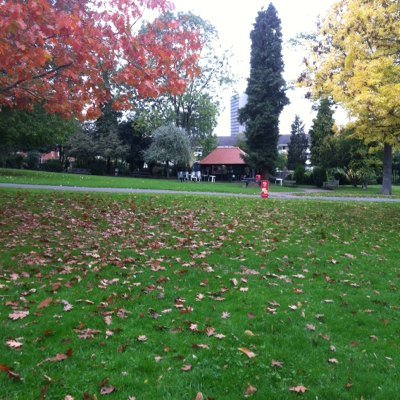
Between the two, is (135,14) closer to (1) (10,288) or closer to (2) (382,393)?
(1) (10,288)

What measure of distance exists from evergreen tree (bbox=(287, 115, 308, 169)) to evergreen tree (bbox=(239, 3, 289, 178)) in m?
23.4

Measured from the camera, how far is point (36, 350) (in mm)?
4168

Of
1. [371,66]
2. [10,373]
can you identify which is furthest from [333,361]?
[371,66]

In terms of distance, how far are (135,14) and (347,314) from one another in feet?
19.7

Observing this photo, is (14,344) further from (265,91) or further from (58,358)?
(265,91)

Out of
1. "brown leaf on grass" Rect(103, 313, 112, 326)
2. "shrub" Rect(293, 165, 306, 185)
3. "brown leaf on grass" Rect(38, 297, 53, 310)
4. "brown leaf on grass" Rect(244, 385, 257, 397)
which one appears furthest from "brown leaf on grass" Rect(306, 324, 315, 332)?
"shrub" Rect(293, 165, 306, 185)

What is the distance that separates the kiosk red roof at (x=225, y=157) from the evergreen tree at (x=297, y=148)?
51.4 ft

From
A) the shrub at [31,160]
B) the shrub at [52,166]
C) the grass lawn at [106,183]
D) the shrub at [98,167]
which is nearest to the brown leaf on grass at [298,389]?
the grass lawn at [106,183]

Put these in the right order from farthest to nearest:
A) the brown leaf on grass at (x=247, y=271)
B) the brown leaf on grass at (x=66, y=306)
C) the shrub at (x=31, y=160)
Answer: the shrub at (x=31, y=160) < the brown leaf on grass at (x=247, y=271) < the brown leaf on grass at (x=66, y=306)

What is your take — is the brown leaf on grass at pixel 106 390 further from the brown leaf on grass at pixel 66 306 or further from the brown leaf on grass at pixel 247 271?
the brown leaf on grass at pixel 247 271

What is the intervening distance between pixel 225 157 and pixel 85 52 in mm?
42027

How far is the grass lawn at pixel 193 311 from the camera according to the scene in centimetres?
372

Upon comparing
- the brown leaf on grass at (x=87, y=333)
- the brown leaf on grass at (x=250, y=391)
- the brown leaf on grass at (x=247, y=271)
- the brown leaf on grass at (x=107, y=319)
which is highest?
the brown leaf on grass at (x=247, y=271)

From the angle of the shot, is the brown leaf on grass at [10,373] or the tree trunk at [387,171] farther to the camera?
the tree trunk at [387,171]
